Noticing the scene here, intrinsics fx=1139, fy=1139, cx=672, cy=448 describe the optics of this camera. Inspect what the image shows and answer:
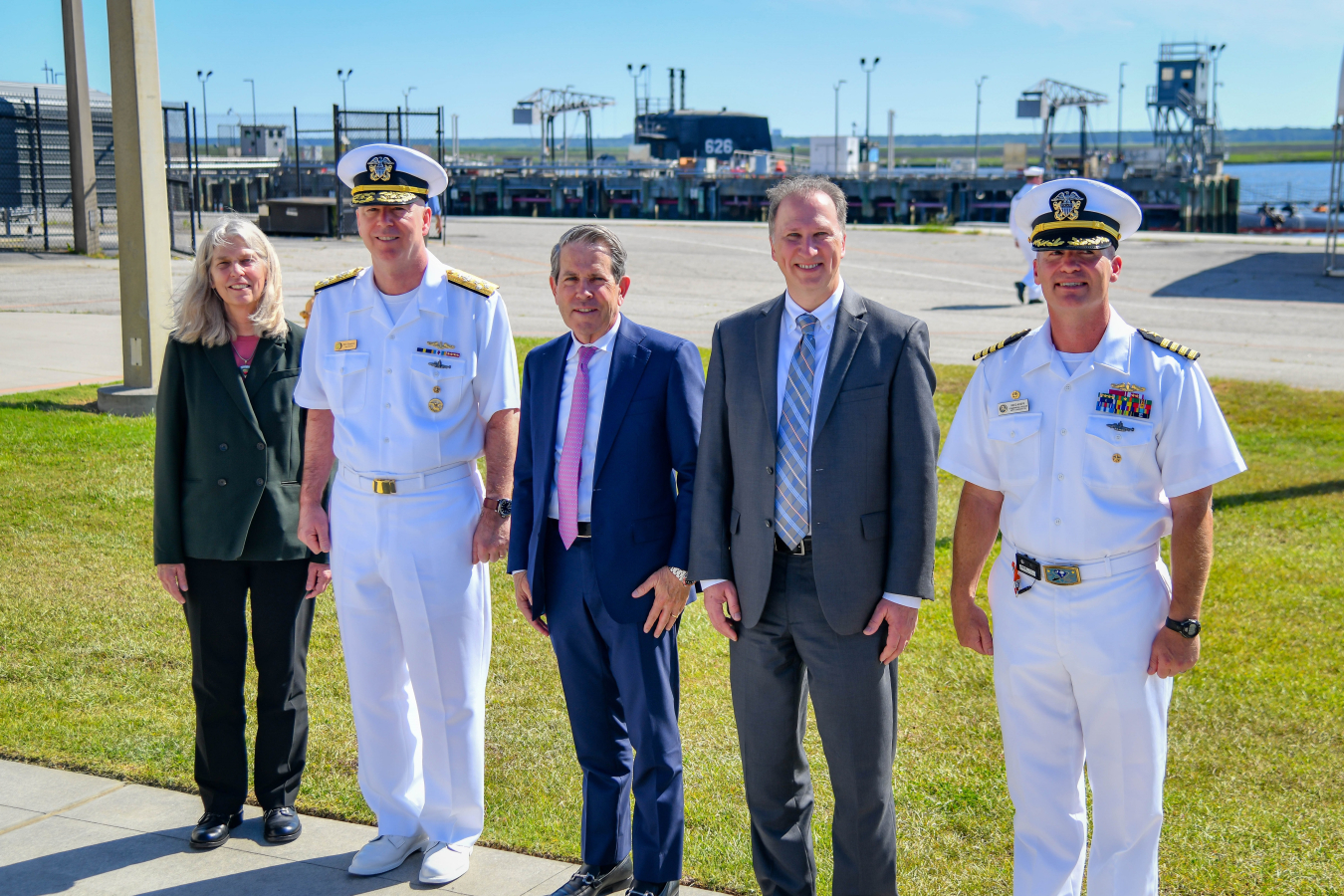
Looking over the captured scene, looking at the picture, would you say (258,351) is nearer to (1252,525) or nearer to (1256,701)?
(1256,701)

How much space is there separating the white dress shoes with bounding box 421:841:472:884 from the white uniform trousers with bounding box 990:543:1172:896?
188 centimetres

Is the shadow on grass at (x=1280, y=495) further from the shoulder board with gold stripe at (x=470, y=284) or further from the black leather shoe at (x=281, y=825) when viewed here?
the black leather shoe at (x=281, y=825)

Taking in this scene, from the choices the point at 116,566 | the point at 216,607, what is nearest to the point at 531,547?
the point at 216,607

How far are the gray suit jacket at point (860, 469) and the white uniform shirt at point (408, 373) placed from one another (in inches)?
42.8

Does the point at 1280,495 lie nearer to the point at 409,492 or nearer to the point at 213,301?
the point at 409,492

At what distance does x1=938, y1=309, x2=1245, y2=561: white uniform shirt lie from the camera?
302 centimetres

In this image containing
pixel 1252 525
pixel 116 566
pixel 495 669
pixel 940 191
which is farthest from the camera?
pixel 940 191

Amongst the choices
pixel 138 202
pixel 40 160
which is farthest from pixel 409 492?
pixel 40 160

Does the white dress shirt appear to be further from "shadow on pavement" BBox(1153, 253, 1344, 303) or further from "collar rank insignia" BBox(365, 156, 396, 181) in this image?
"shadow on pavement" BBox(1153, 253, 1344, 303)

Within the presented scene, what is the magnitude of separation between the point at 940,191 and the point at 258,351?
7508 centimetres

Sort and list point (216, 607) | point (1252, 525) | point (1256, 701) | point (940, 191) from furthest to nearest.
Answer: point (940, 191), point (1252, 525), point (1256, 701), point (216, 607)

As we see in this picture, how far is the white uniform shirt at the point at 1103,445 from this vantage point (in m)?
3.02

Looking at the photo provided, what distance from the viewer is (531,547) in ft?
12.4

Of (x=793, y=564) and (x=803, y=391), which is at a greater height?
(x=803, y=391)
